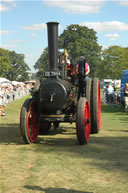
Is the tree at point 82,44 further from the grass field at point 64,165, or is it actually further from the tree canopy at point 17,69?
the grass field at point 64,165

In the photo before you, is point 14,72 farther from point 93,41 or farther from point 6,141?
point 6,141

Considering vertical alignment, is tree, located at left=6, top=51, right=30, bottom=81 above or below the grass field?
above

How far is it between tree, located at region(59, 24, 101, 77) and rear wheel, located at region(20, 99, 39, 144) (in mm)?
70311

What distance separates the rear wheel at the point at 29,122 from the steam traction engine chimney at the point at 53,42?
1.00m

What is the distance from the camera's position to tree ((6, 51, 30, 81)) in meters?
116

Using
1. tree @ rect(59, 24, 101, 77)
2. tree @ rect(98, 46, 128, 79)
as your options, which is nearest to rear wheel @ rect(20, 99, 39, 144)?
tree @ rect(98, 46, 128, 79)

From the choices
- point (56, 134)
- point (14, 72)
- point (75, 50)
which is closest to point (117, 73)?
point (75, 50)

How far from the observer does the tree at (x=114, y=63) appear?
71.8m

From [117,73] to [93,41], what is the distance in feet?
42.7

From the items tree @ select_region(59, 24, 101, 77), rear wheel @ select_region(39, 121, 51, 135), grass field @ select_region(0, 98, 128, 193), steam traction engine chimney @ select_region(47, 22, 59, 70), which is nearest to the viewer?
grass field @ select_region(0, 98, 128, 193)

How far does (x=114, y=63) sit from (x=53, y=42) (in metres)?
66.6

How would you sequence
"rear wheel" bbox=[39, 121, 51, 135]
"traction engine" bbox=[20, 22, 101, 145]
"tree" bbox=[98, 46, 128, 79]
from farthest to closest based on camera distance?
"tree" bbox=[98, 46, 128, 79]
"rear wheel" bbox=[39, 121, 51, 135]
"traction engine" bbox=[20, 22, 101, 145]

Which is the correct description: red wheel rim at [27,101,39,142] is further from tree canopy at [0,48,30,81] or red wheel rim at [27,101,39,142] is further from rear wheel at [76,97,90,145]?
tree canopy at [0,48,30,81]

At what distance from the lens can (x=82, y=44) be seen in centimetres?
7900
